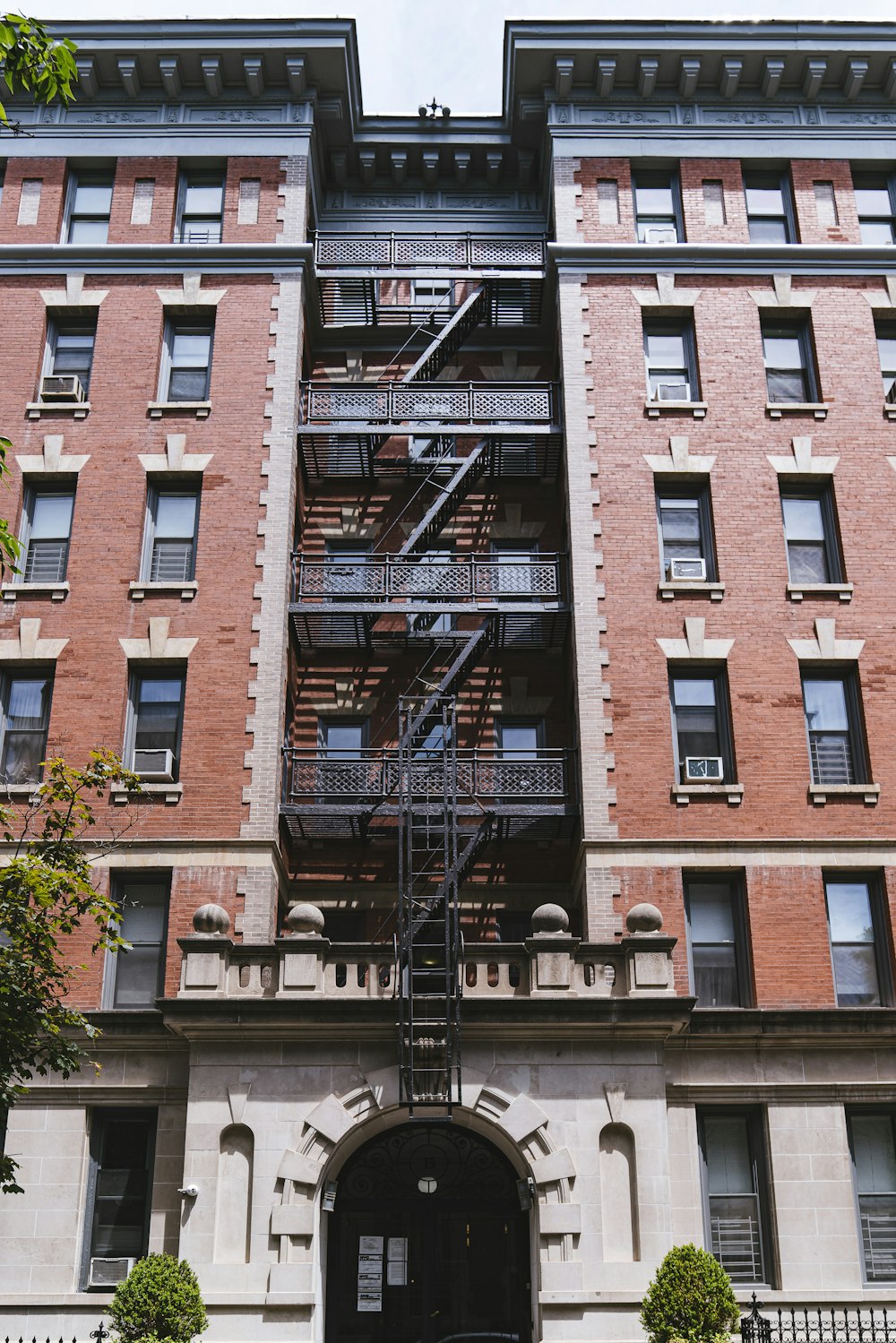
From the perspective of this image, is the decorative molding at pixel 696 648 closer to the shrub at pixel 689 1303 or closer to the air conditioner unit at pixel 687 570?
the air conditioner unit at pixel 687 570

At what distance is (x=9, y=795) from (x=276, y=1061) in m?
6.99

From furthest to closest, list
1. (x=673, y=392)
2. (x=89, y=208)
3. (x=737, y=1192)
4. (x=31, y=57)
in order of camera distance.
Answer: (x=89, y=208) < (x=673, y=392) < (x=737, y=1192) < (x=31, y=57)

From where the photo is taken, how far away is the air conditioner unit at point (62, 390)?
2738 cm

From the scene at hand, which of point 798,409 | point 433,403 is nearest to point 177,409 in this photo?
point 433,403

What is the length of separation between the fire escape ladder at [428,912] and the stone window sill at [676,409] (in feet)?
22.3

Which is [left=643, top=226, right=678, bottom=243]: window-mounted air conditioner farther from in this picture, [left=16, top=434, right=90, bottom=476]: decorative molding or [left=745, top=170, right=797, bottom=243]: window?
[left=16, top=434, right=90, bottom=476]: decorative molding

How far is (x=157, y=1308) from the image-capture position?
18.1 metres

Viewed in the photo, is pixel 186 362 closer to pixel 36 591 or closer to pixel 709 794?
pixel 36 591

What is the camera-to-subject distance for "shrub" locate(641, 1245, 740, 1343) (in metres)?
17.9

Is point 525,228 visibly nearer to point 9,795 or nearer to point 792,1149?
point 9,795

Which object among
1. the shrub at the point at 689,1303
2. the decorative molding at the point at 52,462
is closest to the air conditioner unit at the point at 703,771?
the shrub at the point at 689,1303

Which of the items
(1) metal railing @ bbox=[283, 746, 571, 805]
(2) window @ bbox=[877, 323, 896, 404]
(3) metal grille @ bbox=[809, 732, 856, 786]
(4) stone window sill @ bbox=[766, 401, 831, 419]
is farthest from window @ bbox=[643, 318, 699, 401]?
(1) metal railing @ bbox=[283, 746, 571, 805]

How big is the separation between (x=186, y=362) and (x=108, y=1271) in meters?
16.6

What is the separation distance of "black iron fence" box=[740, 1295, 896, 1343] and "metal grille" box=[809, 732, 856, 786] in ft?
27.1
